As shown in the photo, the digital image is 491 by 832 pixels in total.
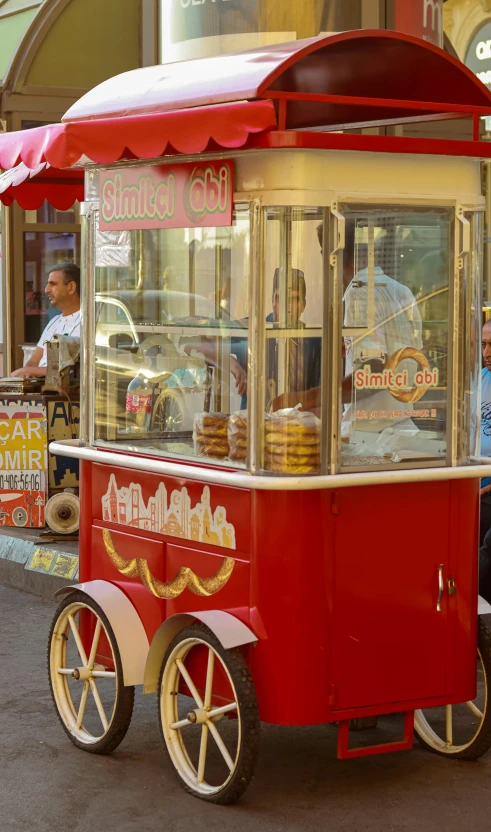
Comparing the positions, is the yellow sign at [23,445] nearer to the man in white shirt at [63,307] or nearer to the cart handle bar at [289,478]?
the man in white shirt at [63,307]

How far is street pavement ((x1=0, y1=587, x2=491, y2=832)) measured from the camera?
3943mm

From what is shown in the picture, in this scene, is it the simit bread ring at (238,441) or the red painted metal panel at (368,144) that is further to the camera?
the simit bread ring at (238,441)

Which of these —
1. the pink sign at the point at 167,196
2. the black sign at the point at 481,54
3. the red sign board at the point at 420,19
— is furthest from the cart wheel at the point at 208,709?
the black sign at the point at 481,54

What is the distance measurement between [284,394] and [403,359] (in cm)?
45

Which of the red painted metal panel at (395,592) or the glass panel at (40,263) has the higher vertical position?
the glass panel at (40,263)

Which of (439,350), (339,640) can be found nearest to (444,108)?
(439,350)

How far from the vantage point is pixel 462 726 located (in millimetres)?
4812

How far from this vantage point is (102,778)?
4.31 meters

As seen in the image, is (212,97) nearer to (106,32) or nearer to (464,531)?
(464,531)

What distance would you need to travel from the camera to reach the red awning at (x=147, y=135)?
375 centimetres

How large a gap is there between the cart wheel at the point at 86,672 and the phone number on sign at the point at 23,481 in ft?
9.31

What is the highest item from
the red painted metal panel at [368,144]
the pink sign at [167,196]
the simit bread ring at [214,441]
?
the red painted metal panel at [368,144]

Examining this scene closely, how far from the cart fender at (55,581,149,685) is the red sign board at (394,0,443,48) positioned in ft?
14.6

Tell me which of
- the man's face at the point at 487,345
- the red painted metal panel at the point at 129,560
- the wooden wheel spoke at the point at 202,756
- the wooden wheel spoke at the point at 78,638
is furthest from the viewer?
the man's face at the point at 487,345
